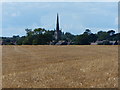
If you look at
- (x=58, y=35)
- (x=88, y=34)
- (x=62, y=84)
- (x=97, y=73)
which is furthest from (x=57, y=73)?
(x=58, y=35)

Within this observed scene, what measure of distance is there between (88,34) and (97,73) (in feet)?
209

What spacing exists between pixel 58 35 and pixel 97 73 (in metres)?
82.4

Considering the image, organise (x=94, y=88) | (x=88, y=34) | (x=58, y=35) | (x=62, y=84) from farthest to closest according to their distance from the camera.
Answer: (x=58, y=35)
(x=88, y=34)
(x=62, y=84)
(x=94, y=88)

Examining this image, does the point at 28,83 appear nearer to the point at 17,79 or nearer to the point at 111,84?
the point at 17,79

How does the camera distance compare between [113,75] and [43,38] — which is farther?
[43,38]

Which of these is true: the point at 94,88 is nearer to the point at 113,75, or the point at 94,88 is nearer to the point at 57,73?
the point at 113,75

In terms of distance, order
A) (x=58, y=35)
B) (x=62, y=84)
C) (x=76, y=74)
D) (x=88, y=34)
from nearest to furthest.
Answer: (x=62, y=84)
(x=76, y=74)
(x=88, y=34)
(x=58, y=35)

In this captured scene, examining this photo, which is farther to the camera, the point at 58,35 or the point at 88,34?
the point at 58,35

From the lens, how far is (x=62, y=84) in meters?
9.15

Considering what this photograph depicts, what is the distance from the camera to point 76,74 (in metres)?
11.1

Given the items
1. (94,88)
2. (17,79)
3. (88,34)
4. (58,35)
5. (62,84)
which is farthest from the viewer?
(58,35)

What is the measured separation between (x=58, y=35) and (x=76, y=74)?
82.6 m

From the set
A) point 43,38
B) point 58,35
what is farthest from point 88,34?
point 58,35

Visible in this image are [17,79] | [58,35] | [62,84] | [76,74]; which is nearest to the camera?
[62,84]
